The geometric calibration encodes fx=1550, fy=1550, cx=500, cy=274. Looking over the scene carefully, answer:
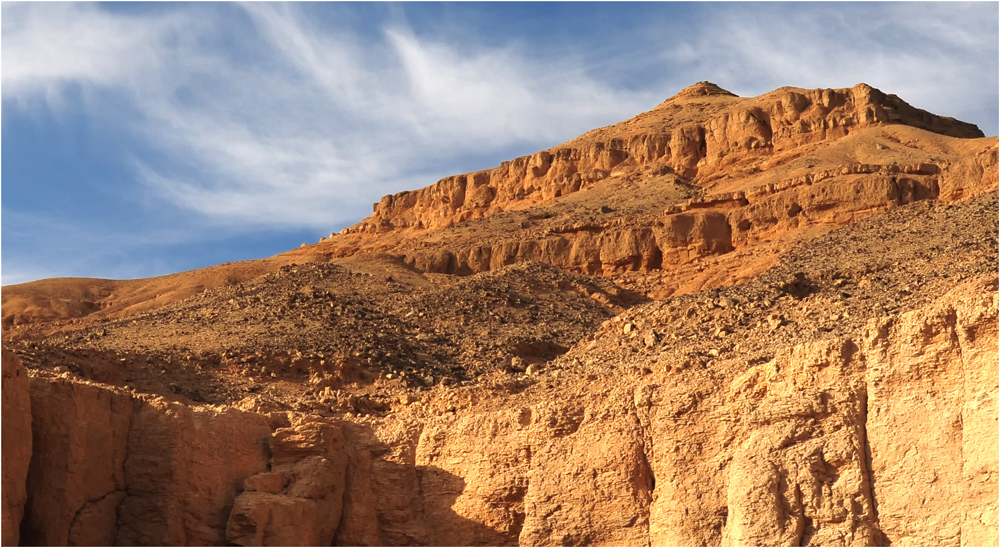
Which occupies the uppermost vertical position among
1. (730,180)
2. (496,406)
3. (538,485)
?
(730,180)

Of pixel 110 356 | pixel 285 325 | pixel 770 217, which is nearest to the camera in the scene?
pixel 110 356

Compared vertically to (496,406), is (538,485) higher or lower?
lower

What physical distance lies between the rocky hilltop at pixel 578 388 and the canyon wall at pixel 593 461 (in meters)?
0.04

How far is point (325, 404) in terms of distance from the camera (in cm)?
2811

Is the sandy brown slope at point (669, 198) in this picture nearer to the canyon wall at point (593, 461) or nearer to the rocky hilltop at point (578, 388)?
the rocky hilltop at point (578, 388)

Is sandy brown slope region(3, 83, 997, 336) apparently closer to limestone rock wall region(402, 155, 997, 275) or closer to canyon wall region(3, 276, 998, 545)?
limestone rock wall region(402, 155, 997, 275)

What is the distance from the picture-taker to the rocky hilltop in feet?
65.9

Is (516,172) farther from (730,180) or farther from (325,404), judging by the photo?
(325,404)

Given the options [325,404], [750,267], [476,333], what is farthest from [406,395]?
[750,267]

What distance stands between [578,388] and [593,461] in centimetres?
Result: 215

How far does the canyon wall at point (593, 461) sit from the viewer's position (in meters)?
19.7

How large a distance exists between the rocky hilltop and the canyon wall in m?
0.04

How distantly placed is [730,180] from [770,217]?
28.0 feet

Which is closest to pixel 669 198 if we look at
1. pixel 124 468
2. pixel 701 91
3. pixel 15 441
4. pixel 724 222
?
pixel 724 222
